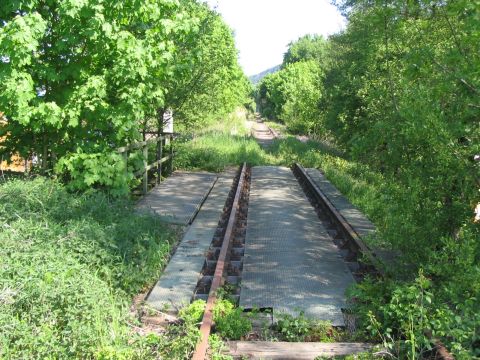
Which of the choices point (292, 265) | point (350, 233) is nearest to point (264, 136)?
point (350, 233)

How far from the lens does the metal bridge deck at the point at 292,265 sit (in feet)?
17.5

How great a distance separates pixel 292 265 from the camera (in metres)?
6.62

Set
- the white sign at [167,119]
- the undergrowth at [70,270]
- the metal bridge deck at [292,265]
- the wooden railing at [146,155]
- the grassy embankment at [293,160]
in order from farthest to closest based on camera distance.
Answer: the white sign at [167,119]
the grassy embankment at [293,160]
the wooden railing at [146,155]
the metal bridge deck at [292,265]
the undergrowth at [70,270]

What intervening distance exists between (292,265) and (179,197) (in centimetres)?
524

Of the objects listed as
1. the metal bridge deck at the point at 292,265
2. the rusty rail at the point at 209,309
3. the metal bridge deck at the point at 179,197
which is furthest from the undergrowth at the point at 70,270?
the metal bridge deck at the point at 179,197

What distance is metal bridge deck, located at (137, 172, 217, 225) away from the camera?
936cm

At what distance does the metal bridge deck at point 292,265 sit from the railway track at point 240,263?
6.4 inches

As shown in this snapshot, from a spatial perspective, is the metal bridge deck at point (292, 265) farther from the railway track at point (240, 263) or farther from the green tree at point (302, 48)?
the green tree at point (302, 48)

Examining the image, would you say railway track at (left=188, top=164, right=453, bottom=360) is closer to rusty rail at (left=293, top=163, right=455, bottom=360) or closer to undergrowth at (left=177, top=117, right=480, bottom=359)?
rusty rail at (left=293, top=163, right=455, bottom=360)

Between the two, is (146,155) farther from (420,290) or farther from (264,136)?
(264,136)

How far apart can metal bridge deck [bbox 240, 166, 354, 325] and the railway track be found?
163 mm

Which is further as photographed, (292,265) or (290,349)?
(292,265)

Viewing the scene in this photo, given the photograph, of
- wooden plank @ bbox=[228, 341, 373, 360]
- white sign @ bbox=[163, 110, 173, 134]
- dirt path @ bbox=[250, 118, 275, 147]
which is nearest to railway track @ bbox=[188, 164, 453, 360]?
wooden plank @ bbox=[228, 341, 373, 360]

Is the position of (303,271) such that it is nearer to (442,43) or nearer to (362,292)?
(362,292)
